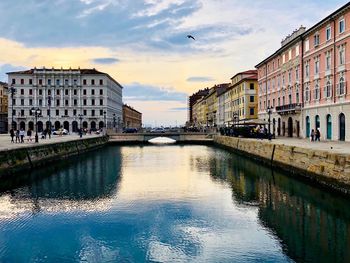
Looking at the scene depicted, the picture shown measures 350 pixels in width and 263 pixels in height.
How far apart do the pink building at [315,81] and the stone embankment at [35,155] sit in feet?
103

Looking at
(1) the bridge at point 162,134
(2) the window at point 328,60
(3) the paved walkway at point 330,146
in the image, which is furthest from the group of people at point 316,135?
(1) the bridge at point 162,134

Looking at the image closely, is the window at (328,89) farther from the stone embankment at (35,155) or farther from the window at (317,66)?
the stone embankment at (35,155)

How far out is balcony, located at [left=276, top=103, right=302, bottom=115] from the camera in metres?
54.7

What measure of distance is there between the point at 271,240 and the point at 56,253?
26.7 feet

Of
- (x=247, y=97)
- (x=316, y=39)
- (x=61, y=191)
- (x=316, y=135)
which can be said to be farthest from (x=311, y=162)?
(x=247, y=97)

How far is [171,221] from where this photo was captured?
703 inches

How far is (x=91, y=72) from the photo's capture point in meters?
129

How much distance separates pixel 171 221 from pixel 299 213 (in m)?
6.66

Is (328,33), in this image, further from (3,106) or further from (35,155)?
(3,106)

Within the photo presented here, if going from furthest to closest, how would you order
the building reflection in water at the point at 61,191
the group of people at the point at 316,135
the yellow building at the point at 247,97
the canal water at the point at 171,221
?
1. the yellow building at the point at 247,97
2. the group of people at the point at 316,135
3. the building reflection in water at the point at 61,191
4. the canal water at the point at 171,221

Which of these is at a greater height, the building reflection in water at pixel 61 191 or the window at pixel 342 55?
the window at pixel 342 55

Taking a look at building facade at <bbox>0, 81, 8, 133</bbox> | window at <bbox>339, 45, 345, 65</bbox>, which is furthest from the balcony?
building facade at <bbox>0, 81, 8, 133</bbox>

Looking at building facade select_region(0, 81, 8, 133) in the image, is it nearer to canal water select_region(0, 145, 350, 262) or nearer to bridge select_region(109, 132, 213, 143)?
bridge select_region(109, 132, 213, 143)

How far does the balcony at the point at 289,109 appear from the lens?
179ft
